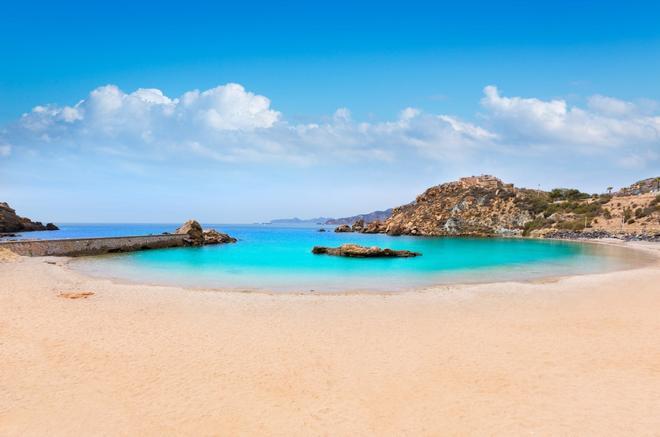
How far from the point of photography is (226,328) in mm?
11727

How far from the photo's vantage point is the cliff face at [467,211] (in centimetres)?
8881

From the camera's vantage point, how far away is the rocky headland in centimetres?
7075

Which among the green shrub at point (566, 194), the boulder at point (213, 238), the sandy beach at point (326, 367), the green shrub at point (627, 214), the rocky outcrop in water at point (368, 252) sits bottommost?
the sandy beach at point (326, 367)

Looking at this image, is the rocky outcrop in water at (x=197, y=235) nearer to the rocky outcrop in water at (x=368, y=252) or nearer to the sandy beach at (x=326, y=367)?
the rocky outcrop in water at (x=368, y=252)

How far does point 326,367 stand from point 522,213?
3579 inches

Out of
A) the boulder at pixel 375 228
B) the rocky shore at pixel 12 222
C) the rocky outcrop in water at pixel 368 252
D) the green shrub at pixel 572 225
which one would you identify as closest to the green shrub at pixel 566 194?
the green shrub at pixel 572 225

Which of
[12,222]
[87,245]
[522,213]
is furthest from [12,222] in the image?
[522,213]

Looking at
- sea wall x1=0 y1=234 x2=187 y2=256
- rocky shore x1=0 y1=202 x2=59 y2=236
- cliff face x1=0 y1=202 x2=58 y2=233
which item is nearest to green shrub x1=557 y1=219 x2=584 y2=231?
sea wall x1=0 y1=234 x2=187 y2=256

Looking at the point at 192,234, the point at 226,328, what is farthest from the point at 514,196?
the point at 226,328

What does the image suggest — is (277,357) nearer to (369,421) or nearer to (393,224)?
(369,421)

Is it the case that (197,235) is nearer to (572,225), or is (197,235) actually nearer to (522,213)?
(572,225)

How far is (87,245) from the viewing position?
39719mm

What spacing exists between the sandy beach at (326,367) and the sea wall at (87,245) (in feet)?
75.9

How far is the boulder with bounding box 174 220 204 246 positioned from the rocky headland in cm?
4699
